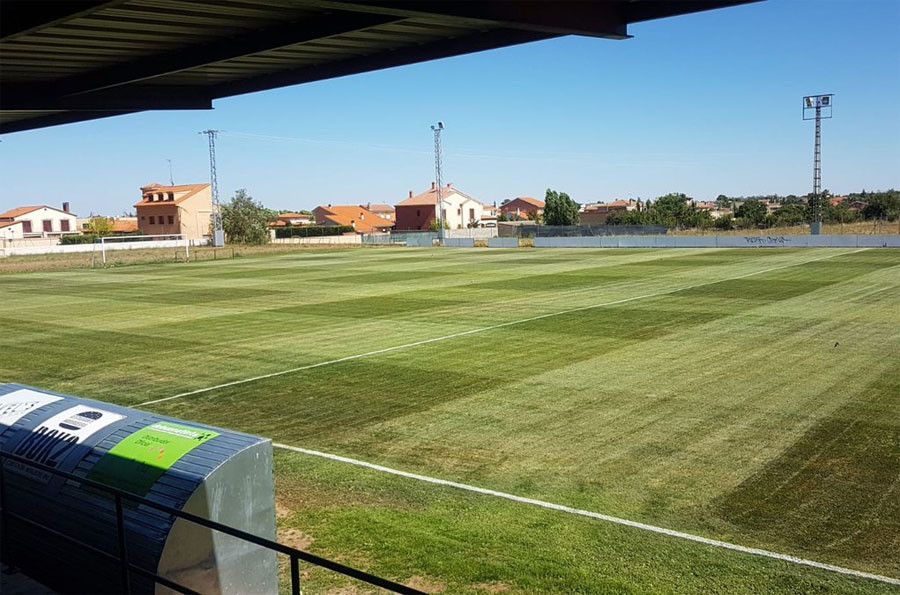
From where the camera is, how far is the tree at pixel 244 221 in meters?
Answer: 106

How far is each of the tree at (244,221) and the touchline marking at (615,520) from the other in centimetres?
9813

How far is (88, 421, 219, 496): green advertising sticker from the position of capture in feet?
20.6

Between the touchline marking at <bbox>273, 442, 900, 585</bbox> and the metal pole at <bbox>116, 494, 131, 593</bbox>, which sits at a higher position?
the metal pole at <bbox>116, 494, 131, 593</bbox>

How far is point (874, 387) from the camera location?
48.7 feet

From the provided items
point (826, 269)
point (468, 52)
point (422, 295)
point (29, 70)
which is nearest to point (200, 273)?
point (422, 295)

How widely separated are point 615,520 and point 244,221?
340 ft

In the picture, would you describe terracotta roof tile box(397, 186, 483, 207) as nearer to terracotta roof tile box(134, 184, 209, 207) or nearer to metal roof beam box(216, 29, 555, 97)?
terracotta roof tile box(134, 184, 209, 207)

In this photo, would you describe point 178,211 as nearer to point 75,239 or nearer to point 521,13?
point 75,239

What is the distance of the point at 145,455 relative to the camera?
6453 millimetres

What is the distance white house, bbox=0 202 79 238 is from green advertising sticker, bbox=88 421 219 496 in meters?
160

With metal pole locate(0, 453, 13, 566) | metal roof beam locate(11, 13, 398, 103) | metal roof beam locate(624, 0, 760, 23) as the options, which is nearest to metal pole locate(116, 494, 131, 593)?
metal pole locate(0, 453, 13, 566)

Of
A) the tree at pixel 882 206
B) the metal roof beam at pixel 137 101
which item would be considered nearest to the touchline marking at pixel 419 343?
the metal roof beam at pixel 137 101

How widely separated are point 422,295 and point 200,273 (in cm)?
2282

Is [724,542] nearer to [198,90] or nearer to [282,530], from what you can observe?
[282,530]
